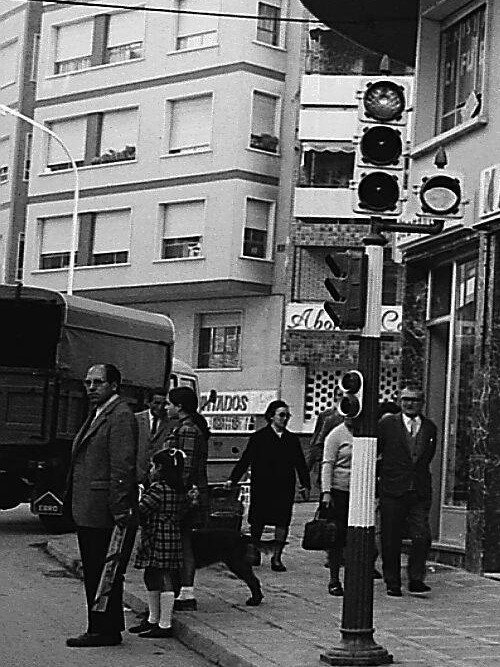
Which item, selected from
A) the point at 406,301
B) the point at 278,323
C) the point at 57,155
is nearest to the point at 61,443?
the point at 406,301

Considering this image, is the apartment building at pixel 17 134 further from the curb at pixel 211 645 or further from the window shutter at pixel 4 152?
the curb at pixel 211 645

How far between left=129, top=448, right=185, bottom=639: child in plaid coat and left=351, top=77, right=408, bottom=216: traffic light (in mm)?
2667

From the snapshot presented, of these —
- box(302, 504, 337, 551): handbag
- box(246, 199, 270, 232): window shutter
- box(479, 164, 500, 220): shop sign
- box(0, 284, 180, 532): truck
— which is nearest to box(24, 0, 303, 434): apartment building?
box(246, 199, 270, 232): window shutter

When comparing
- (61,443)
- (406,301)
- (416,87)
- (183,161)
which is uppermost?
(183,161)

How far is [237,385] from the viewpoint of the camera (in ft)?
127

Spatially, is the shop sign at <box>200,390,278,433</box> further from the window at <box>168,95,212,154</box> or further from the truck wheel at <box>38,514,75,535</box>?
the truck wheel at <box>38,514,75,535</box>

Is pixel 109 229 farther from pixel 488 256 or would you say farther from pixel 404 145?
pixel 404 145

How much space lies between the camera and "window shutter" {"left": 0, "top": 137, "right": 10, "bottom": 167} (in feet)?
150

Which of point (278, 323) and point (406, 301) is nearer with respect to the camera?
point (406, 301)

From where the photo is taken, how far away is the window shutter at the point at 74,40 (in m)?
42.2

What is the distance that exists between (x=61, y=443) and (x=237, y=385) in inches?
802

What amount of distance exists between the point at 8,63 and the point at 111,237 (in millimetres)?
9155

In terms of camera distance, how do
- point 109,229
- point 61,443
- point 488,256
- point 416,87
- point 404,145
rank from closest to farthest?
1. point 404,145
2. point 488,256
3. point 416,87
4. point 61,443
5. point 109,229

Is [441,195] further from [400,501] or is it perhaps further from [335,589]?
[335,589]
